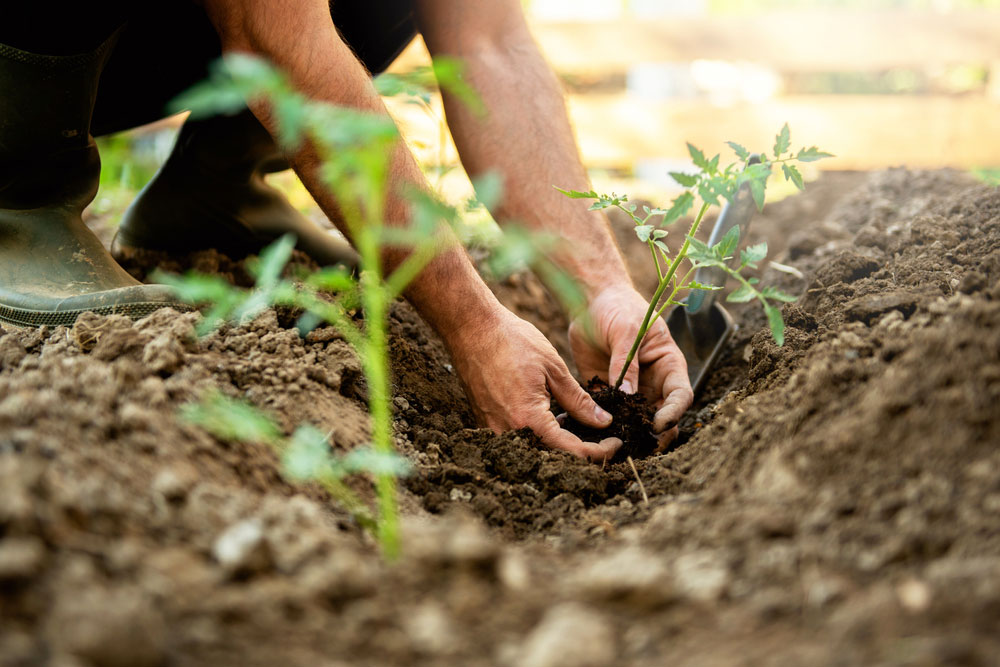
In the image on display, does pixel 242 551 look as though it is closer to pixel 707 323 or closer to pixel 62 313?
pixel 62 313

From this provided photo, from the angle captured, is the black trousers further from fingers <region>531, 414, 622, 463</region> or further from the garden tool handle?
fingers <region>531, 414, 622, 463</region>

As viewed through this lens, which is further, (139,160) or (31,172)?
(139,160)

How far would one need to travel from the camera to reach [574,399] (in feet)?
4.97

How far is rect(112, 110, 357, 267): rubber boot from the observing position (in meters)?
2.13

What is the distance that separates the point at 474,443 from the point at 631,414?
1.11 ft

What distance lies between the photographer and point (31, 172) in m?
1.73

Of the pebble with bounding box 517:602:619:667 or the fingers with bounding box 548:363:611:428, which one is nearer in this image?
the pebble with bounding box 517:602:619:667

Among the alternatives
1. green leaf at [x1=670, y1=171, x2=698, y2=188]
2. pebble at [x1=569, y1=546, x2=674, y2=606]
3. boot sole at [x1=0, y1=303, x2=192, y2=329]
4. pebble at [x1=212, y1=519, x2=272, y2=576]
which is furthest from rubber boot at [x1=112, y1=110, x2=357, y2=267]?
pebble at [x1=569, y1=546, x2=674, y2=606]

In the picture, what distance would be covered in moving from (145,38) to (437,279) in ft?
3.50

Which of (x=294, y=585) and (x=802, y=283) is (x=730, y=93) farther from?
(x=294, y=585)

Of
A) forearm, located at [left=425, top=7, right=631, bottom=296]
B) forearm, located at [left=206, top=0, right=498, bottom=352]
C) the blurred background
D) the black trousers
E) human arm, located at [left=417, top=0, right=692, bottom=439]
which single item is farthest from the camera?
the blurred background

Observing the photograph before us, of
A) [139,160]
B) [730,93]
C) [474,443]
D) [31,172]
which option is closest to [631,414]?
[474,443]

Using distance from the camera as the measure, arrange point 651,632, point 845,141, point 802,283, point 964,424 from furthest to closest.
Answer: point 845,141
point 802,283
point 964,424
point 651,632

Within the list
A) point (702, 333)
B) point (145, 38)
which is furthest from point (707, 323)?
point (145, 38)
